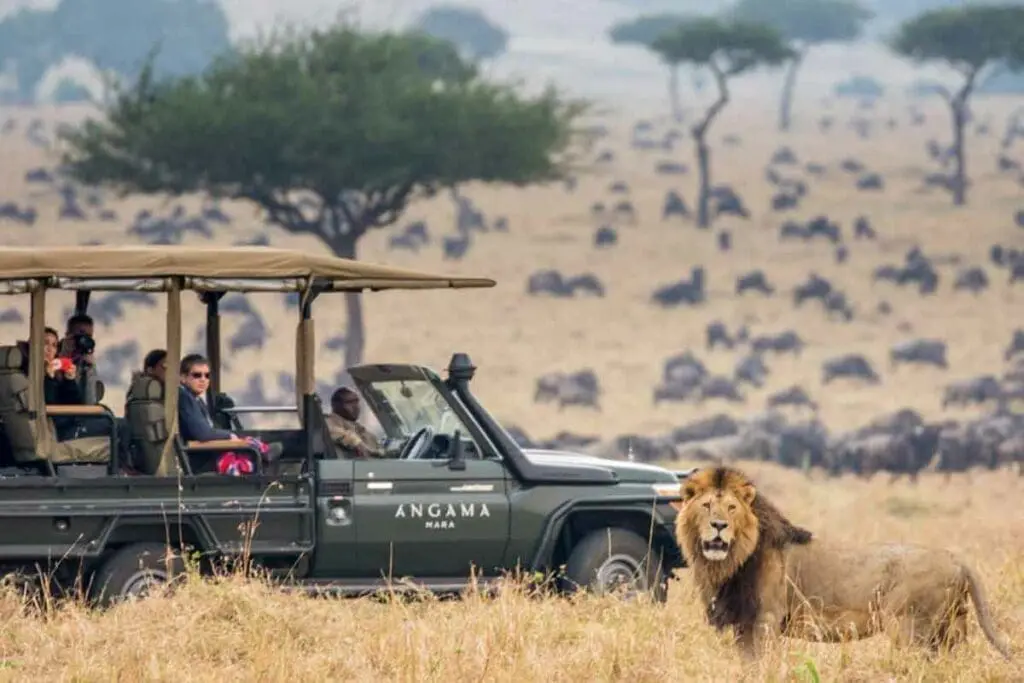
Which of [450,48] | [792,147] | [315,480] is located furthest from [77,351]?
[792,147]

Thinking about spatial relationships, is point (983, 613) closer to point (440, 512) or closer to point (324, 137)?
point (440, 512)

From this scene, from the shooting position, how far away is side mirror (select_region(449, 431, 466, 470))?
1120 centimetres

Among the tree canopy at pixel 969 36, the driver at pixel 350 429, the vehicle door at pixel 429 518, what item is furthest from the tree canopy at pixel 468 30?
the vehicle door at pixel 429 518

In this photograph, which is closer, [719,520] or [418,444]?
[719,520]

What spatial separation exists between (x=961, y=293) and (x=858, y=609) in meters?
41.6

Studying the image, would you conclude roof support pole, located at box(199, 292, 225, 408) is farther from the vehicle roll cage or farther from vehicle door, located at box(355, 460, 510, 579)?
vehicle door, located at box(355, 460, 510, 579)

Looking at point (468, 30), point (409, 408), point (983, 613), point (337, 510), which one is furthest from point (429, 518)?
point (468, 30)

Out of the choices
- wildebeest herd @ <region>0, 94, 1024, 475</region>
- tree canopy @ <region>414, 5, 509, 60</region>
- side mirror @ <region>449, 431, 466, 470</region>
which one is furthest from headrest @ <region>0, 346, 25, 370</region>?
tree canopy @ <region>414, 5, 509, 60</region>

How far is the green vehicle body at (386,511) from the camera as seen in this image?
1053 cm

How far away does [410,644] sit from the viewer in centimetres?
890

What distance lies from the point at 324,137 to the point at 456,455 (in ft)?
89.9

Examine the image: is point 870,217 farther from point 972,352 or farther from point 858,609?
point 858,609

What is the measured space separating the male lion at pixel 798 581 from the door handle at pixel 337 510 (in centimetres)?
222

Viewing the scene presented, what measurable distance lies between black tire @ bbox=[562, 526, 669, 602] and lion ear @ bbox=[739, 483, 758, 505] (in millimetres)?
2096
